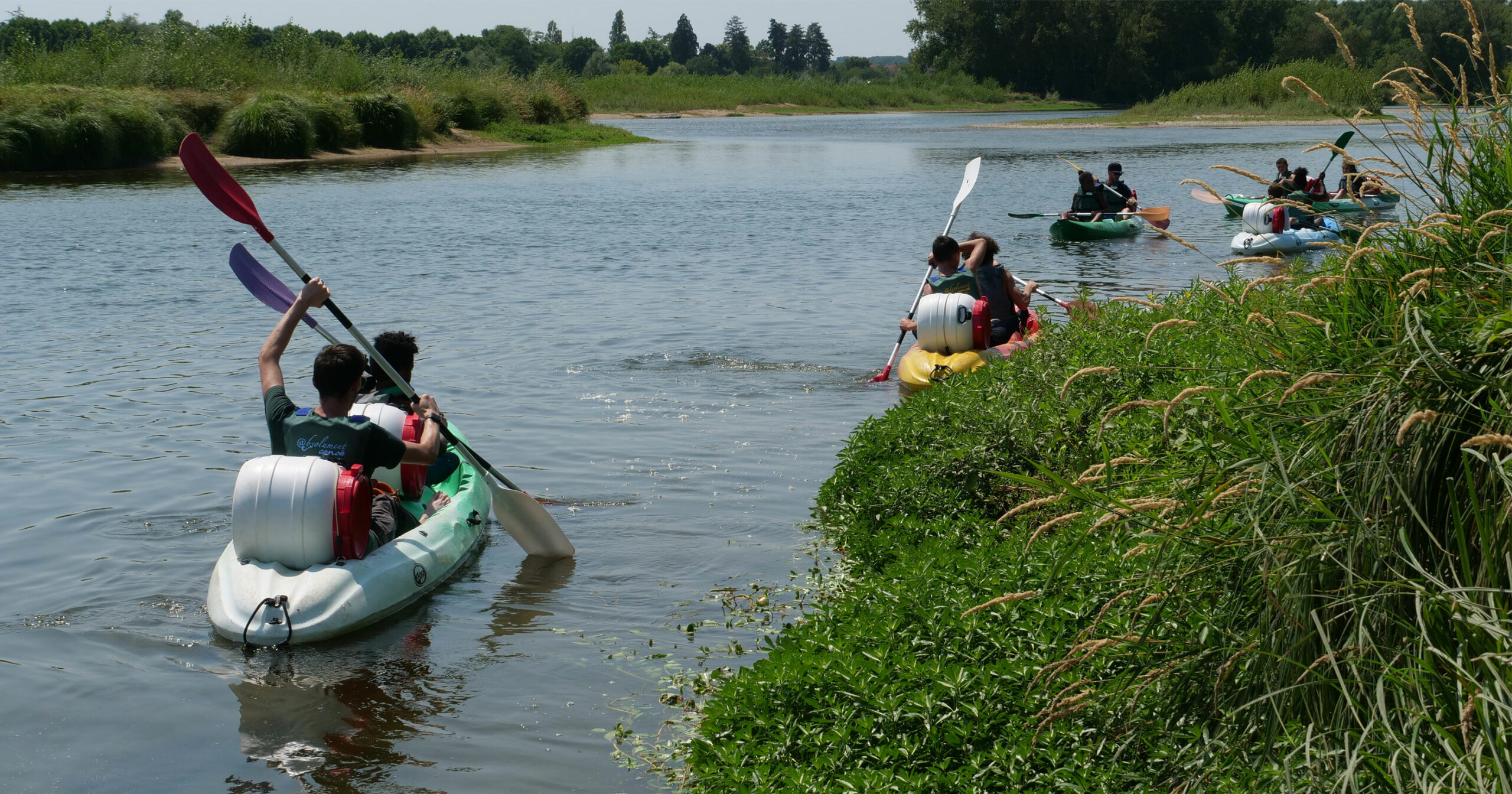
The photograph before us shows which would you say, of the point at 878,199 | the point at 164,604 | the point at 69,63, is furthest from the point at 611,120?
the point at 164,604

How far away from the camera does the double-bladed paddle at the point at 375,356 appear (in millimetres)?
7156

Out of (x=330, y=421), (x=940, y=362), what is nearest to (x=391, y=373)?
(x=330, y=421)

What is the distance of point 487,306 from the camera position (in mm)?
16109

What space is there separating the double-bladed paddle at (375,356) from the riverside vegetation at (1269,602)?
2.77 metres

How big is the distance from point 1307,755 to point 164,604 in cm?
571

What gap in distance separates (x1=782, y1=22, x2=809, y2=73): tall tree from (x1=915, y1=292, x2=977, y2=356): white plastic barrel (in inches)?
6963

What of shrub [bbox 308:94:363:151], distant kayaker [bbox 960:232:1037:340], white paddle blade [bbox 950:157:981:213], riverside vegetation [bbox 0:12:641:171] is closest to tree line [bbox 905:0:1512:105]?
riverside vegetation [bbox 0:12:641:171]

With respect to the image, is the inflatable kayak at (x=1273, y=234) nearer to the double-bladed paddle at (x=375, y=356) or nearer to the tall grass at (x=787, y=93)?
the double-bladed paddle at (x=375, y=356)

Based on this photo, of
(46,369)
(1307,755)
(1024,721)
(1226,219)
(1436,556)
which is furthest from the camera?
(1226,219)

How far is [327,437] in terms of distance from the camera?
6.12 meters

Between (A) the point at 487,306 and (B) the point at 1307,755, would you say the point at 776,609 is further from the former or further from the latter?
(A) the point at 487,306

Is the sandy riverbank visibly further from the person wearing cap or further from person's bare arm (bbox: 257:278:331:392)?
person's bare arm (bbox: 257:278:331:392)

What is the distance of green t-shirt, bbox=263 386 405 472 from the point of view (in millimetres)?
6125

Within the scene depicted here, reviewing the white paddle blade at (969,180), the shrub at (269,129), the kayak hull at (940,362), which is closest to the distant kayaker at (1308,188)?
the white paddle blade at (969,180)
